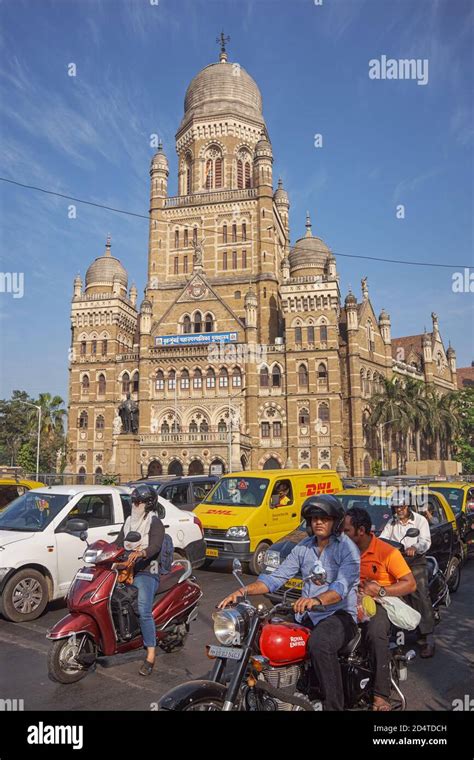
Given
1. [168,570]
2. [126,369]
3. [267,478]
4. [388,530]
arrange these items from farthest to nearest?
1. [126,369]
2. [267,478]
3. [388,530]
4. [168,570]

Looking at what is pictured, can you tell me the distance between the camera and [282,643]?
12.4 feet

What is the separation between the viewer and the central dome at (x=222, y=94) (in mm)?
54188

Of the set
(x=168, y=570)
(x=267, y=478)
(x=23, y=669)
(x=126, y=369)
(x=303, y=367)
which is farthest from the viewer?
(x=126, y=369)

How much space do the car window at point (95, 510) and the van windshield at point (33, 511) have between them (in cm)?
30

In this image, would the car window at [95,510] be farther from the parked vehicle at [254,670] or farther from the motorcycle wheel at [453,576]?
the motorcycle wheel at [453,576]

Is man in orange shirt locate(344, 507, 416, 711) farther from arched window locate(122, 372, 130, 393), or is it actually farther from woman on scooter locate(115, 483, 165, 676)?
arched window locate(122, 372, 130, 393)

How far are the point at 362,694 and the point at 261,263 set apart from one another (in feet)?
154

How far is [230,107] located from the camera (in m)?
53.8

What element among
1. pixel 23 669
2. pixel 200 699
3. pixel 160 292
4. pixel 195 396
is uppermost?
pixel 160 292

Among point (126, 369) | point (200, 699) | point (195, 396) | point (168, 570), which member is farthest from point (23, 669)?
→ point (126, 369)

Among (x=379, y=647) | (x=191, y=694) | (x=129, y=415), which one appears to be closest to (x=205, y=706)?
(x=191, y=694)

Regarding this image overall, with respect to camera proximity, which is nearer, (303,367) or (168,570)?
(168,570)

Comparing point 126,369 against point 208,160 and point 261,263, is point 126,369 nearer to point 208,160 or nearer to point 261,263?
point 261,263

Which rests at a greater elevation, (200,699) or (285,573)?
(285,573)
